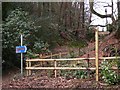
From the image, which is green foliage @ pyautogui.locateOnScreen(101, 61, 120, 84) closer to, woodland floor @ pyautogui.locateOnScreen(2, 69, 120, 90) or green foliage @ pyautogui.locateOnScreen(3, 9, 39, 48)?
woodland floor @ pyautogui.locateOnScreen(2, 69, 120, 90)

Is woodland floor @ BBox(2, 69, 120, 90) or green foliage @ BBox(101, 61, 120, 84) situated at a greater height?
green foliage @ BBox(101, 61, 120, 84)

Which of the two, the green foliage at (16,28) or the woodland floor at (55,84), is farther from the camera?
the green foliage at (16,28)

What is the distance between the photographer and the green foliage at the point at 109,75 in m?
7.21

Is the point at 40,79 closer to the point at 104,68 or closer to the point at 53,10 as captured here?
the point at 104,68

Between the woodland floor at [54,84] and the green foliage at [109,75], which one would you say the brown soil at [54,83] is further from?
the green foliage at [109,75]

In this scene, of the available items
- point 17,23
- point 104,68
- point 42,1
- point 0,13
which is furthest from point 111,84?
point 42,1

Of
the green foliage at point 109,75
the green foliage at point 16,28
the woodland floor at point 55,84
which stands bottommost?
the woodland floor at point 55,84

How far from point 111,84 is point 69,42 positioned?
29.3 ft

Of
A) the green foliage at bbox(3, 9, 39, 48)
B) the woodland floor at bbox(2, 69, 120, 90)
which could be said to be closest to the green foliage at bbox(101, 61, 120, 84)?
the woodland floor at bbox(2, 69, 120, 90)

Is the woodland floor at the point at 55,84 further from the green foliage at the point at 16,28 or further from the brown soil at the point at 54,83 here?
the green foliage at the point at 16,28

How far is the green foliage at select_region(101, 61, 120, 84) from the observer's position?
23.6ft

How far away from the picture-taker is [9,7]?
11875 mm

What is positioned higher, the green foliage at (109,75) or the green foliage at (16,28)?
the green foliage at (16,28)

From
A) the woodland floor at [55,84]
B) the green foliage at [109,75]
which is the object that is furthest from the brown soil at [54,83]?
the green foliage at [109,75]
